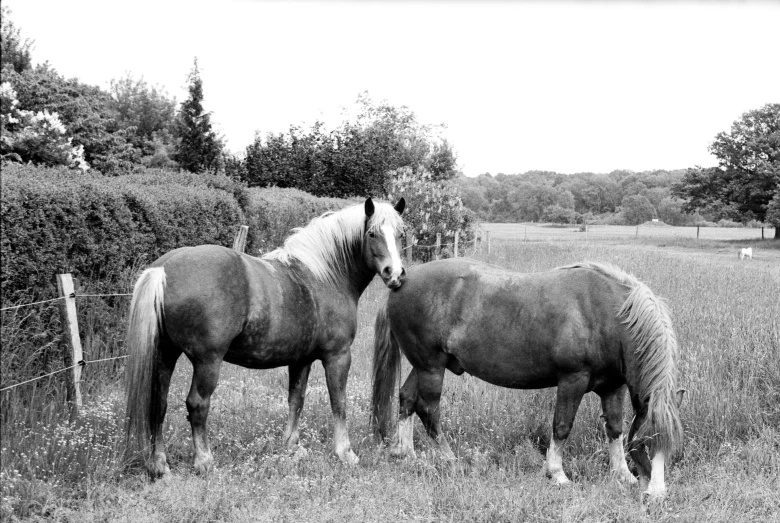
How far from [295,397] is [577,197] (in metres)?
86.5

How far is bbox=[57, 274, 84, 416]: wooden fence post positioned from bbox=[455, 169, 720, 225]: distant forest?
2329 inches

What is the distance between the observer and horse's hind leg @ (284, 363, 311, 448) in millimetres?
5125

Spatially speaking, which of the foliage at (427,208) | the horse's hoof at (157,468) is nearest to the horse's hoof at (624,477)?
the horse's hoof at (157,468)

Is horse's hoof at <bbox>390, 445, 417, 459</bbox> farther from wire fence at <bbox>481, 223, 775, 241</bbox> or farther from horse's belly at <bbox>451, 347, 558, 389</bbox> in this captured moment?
wire fence at <bbox>481, 223, 775, 241</bbox>

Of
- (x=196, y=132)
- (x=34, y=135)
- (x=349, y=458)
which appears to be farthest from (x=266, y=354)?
(x=196, y=132)

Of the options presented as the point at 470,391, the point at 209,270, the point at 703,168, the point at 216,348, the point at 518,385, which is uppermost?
the point at 703,168

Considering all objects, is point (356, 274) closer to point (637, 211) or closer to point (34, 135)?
point (34, 135)

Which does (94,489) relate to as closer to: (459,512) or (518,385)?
(459,512)

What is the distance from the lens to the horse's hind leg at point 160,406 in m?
4.30

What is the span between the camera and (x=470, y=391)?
6367mm

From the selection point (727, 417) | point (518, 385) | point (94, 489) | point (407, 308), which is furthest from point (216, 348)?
point (727, 417)

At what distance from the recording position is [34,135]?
17.4m

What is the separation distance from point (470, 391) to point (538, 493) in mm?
2273

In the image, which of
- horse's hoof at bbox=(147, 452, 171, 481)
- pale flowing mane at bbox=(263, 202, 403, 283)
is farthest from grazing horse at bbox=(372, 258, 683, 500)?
horse's hoof at bbox=(147, 452, 171, 481)
